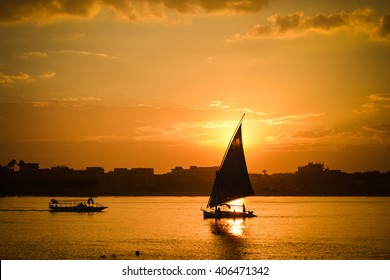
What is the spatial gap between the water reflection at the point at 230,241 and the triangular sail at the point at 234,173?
4.09m

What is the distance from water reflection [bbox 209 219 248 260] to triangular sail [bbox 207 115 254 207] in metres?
4.09

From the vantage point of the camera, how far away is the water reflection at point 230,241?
44.3 meters

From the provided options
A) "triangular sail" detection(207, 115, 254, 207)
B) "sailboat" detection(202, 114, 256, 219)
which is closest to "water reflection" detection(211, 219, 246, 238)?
"sailboat" detection(202, 114, 256, 219)

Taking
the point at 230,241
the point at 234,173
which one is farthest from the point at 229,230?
the point at 230,241

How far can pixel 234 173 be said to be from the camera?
66.3m

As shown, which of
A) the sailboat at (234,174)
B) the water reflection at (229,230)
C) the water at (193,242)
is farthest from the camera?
the sailboat at (234,174)

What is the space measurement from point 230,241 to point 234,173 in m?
13.2

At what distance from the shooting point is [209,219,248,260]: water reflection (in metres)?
44.3

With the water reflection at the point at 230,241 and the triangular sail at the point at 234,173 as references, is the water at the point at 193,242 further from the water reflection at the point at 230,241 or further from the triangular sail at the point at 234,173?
the triangular sail at the point at 234,173

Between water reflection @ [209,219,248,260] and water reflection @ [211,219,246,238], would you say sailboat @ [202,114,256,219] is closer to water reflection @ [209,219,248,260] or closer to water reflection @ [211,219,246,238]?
water reflection @ [211,219,246,238]

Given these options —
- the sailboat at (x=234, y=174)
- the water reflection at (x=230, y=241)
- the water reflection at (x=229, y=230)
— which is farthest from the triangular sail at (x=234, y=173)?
the water reflection at (x=230, y=241)
